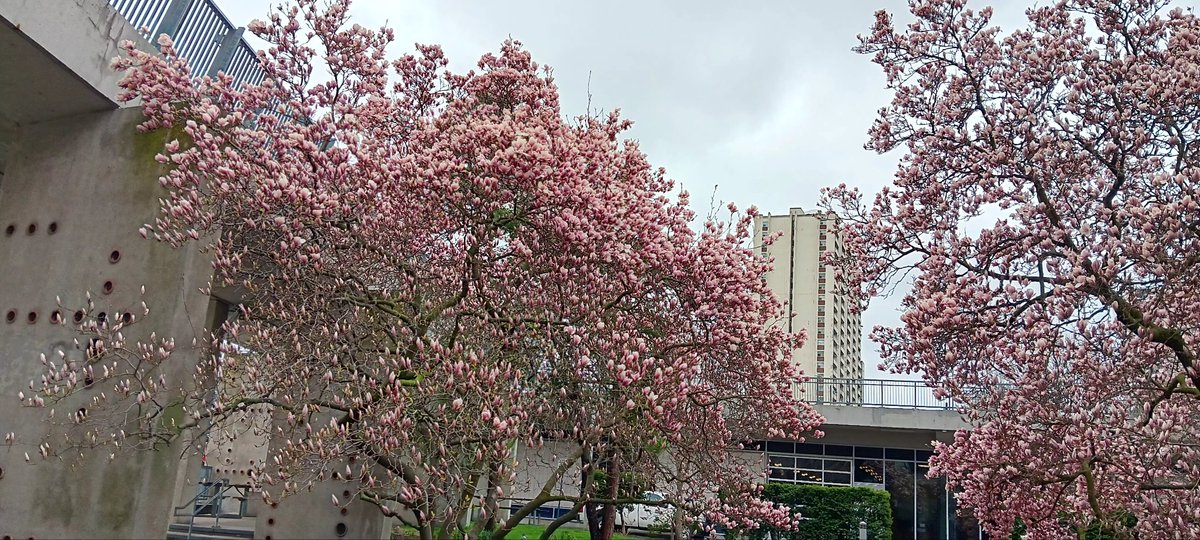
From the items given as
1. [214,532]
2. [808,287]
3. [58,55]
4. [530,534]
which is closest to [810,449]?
[530,534]

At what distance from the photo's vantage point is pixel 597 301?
7.70m

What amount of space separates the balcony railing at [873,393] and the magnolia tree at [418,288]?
659 inches

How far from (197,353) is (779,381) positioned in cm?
636

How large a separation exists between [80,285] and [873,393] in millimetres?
21486

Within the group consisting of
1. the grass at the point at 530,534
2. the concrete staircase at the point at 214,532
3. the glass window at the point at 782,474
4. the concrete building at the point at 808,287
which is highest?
the concrete building at the point at 808,287

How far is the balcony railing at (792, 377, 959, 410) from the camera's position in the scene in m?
24.2

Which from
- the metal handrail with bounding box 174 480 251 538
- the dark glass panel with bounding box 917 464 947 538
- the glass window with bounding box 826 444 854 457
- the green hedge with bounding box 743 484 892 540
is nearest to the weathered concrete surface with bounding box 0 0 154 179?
the metal handrail with bounding box 174 480 251 538

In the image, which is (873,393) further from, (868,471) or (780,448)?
(780,448)

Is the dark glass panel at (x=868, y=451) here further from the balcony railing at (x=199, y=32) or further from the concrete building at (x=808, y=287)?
the concrete building at (x=808, y=287)

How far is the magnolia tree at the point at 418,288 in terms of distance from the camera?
7.14 m

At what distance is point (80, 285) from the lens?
27.0 ft

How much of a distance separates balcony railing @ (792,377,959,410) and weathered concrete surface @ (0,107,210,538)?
62.6 ft

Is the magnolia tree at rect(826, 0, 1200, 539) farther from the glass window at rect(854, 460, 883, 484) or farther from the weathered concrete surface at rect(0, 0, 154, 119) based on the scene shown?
the glass window at rect(854, 460, 883, 484)

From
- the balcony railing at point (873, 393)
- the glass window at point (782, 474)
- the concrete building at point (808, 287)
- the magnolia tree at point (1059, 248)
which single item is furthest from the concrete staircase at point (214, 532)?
the concrete building at point (808, 287)
